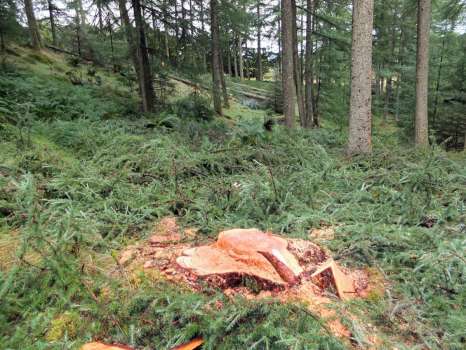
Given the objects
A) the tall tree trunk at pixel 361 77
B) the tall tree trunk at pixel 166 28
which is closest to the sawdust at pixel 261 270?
the tall tree trunk at pixel 361 77

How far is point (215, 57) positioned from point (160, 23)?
13.1 ft

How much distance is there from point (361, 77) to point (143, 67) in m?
6.72

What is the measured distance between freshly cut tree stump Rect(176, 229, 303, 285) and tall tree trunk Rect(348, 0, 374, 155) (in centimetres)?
422

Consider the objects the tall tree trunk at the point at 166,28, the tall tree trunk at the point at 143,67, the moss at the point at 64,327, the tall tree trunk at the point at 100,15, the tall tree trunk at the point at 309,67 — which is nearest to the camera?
the moss at the point at 64,327

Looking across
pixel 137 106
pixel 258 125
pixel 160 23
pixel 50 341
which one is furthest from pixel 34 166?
pixel 160 23

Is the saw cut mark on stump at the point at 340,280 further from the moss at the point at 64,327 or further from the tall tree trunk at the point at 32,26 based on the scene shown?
the tall tree trunk at the point at 32,26

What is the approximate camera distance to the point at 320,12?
13.5 metres

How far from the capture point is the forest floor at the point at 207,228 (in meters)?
1.88

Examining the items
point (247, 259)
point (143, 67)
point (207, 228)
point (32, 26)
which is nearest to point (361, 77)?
point (207, 228)

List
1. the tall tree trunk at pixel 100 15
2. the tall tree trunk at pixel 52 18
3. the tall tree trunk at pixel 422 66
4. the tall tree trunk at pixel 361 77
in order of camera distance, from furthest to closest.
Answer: the tall tree trunk at pixel 52 18 < the tall tree trunk at pixel 100 15 < the tall tree trunk at pixel 422 66 < the tall tree trunk at pixel 361 77

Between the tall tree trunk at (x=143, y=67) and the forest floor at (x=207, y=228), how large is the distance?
133 inches

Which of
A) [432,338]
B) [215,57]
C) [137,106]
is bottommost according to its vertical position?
[432,338]

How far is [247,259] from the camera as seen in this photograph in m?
2.36

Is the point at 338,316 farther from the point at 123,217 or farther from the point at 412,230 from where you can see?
the point at 123,217
